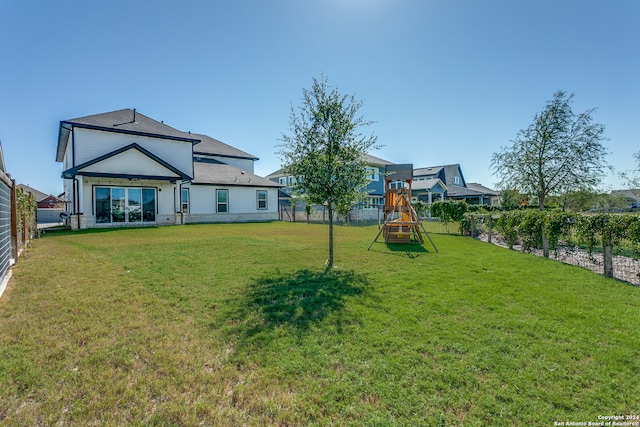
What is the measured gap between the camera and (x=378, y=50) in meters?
11.2

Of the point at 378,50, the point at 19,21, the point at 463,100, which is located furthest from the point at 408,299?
the point at 19,21

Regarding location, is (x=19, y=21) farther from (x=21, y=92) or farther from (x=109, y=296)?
(x=109, y=296)

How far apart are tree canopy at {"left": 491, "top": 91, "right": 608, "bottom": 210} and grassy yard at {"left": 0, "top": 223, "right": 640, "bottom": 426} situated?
1505 cm

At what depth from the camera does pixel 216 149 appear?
3169 cm

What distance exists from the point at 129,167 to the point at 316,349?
20.3 m

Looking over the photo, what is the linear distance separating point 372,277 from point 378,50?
907 cm

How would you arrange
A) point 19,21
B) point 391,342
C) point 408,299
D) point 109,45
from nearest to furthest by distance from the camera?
1. point 391,342
2. point 408,299
3. point 19,21
4. point 109,45

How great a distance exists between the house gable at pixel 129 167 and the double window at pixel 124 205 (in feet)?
4.17

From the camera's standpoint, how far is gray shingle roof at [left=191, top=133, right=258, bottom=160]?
30.4 meters

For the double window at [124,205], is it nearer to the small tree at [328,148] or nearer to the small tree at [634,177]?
the small tree at [328,148]

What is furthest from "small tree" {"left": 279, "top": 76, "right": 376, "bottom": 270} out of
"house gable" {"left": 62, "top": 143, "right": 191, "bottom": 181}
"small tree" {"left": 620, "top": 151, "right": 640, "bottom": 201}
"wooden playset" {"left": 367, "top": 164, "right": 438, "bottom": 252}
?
"small tree" {"left": 620, "top": 151, "right": 640, "bottom": 201}

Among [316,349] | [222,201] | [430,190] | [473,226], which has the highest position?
[430,190]

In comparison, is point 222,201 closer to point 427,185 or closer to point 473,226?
point 473,226

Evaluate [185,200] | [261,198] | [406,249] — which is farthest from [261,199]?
[406,249]
